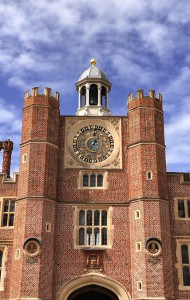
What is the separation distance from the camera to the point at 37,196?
88.1 feet

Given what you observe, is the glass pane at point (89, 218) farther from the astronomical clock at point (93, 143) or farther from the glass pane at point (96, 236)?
the astronomical clock at point (93, 143)

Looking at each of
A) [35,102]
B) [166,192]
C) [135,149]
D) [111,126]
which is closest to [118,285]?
[166,192]

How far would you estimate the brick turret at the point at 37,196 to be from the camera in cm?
2517

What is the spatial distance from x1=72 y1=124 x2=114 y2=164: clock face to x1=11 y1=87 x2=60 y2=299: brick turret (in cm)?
166

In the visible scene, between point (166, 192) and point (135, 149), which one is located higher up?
point (135, 149)

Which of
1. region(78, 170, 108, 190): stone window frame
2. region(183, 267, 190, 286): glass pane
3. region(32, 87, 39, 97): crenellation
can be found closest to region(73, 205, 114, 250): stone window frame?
region(78, 170, 108, 190): stone window frame

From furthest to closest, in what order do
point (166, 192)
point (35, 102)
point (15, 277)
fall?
point (35, 102) < point (166, 192) < point (15, 277)

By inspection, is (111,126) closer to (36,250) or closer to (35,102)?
(35,102)

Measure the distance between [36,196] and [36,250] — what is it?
3.22 metres

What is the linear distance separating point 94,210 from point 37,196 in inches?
146

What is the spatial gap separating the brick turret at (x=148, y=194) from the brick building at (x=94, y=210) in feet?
0.19

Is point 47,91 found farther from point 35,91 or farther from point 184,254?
Result: point 184,254

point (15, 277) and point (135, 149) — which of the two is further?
point (135, 149)

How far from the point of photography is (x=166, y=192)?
27766 mm
